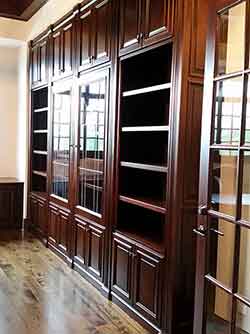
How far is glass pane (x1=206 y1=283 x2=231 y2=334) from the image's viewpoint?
2234 millimetres

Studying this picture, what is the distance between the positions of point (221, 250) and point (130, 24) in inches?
78.3

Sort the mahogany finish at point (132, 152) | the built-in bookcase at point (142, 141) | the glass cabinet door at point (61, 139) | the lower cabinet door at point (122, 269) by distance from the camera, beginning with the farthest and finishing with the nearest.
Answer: the glass cabinet door at point (61, 139) → the built-in bookcase at point (142, 141) → the lower cabinet door at point (122, 269) → the mahogany finish at point (132, 152)

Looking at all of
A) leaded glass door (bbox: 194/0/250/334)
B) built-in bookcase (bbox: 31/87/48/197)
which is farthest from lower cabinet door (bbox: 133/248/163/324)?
built-in bookcase (bbox: 31/87/48/197)

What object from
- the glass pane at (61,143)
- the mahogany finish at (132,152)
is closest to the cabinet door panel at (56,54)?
the mahogany finish at (132,152)

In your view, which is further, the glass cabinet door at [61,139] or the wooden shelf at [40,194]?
the wooden shelf at [40,194]

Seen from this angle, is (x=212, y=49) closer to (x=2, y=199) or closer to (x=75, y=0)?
(x=75, y=0)

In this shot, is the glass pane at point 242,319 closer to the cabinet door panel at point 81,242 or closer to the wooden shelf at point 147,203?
the wooden shelf at point 147,203

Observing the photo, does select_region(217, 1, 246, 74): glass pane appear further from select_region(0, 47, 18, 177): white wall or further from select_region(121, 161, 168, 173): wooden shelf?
select_region(0, 47, 18, 177): white wall

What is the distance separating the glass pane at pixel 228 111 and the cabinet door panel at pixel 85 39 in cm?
212

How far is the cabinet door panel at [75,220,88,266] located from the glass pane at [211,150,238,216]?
6.86 feet

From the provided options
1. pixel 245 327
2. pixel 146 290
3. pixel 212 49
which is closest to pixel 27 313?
pixel 146 290

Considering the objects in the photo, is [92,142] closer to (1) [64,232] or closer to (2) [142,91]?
(2) [142,91]

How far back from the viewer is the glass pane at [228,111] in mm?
2170

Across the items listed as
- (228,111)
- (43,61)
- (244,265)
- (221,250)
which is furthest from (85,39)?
(244,265)
